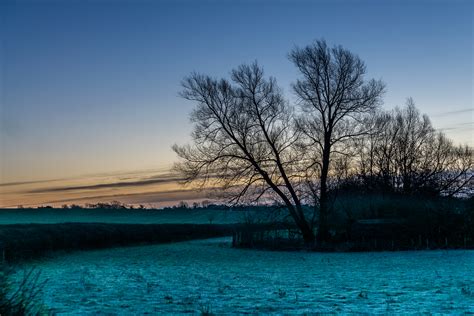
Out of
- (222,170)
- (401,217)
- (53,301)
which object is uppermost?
(222,170)

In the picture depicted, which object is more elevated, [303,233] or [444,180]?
[444,180]

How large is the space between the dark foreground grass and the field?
1.93 meters

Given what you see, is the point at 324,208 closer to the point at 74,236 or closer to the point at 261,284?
the point at 74,236

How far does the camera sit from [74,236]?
31.6 m

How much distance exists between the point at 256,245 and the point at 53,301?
20562mm

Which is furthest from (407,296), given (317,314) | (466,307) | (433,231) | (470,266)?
(433,231)

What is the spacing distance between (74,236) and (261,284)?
1865 centimetres

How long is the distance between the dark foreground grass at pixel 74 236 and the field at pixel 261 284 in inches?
76.1

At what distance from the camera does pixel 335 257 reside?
84.6 ft

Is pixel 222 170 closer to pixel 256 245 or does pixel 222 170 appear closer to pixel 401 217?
pixel 256 245

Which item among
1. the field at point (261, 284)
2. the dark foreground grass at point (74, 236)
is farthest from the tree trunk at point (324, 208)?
the field at point (261, 284)

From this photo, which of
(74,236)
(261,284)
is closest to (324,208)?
(74,236)

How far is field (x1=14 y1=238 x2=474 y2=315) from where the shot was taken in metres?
11.7

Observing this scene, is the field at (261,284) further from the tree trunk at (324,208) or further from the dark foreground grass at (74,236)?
the tree trunk at (324,208)
